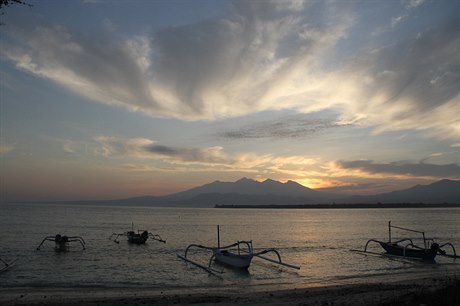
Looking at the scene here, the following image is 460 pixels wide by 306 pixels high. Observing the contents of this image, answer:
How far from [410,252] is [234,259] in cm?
1490

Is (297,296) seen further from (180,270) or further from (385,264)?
(385,264)

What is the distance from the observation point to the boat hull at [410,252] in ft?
92.8

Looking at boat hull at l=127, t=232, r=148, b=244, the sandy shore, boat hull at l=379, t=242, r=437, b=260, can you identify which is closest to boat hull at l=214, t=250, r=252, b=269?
the sandy shore

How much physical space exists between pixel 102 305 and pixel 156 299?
2234 millimetres

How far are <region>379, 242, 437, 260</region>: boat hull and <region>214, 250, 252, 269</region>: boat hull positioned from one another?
46.3 ft

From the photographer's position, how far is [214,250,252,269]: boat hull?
78.5 ft

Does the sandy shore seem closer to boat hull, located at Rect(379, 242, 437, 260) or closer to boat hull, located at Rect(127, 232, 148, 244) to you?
boat hull, located at Rect(379, 242, 437, 260)

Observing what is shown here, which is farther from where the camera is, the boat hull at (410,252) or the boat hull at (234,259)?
the boat hull at (410,252)

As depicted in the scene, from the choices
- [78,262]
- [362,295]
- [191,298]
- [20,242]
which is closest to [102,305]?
[191,298]

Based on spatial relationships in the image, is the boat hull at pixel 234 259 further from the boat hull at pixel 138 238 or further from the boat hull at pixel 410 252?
the boat hull at pixel 138 238

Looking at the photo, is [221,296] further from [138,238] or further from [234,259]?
[138,238]

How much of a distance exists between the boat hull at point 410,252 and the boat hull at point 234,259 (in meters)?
14.1

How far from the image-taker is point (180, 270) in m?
24.5

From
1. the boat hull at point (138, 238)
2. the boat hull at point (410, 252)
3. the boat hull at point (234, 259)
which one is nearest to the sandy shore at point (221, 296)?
the boat hull at point (234, 259)
